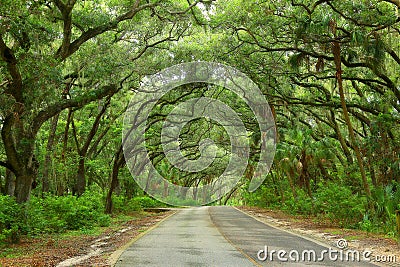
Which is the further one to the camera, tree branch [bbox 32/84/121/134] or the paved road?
tree branch [bbox 32/84/121/134]

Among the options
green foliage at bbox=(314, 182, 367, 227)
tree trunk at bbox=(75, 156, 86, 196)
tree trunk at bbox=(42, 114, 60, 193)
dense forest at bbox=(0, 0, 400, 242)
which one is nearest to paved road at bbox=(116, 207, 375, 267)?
dense forest at bbox=(0, 0, 400, 242)

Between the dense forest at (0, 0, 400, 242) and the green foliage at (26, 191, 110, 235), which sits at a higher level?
the dense forest at (0, 0, 400, 242)

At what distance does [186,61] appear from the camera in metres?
19.7

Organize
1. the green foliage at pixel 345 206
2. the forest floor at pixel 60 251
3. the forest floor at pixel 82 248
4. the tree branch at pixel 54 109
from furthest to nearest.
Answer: the green foliage at pixel 345 206 < the tree branch at pixel 54 109 < the forest floor at pixel 82 248 < the forest floor at pixel 60 251

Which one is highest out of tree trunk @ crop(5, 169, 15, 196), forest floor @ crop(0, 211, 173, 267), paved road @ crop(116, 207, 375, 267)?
tree trunk @ crop(5, 169, 15, 196)

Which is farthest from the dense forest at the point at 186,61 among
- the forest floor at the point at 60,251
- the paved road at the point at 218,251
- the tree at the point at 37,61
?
the paved road at the point at 218,251

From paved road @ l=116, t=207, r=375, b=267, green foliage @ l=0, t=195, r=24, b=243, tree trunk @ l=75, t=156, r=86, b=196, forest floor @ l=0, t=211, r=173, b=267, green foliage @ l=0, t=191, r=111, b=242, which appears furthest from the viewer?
tree trunk @ l=75, t=156, r=86, b=196

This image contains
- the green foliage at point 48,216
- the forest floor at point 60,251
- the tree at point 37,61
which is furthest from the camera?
the green foliage at point 48,216

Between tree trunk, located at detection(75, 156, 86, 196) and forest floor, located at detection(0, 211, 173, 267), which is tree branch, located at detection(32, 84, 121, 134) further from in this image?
tree trunk, located at detection(75, 156, 86, 196)

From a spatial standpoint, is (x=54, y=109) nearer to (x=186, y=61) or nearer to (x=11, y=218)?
(x=11, y=218)

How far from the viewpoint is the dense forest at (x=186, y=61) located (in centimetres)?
1162

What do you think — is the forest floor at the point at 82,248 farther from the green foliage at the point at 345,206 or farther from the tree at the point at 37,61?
the green foliage at the point at 345,206

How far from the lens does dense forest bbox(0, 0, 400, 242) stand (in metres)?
11.6

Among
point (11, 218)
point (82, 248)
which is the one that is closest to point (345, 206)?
point (82, 248)
